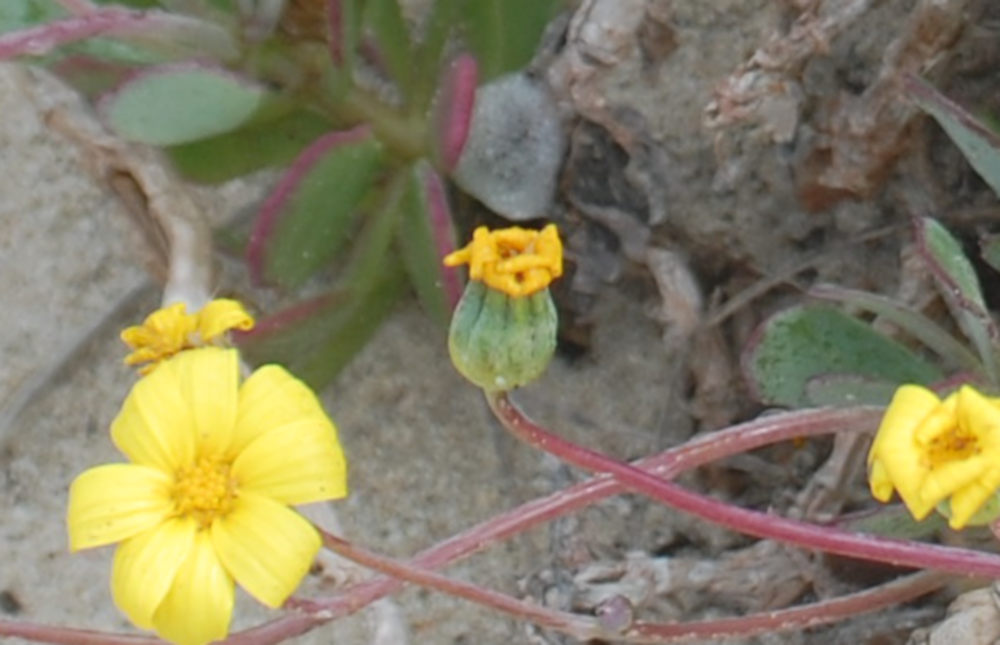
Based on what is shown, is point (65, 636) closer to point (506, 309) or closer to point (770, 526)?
point (506, 309)

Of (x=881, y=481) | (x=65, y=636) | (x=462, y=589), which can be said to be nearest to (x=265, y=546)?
(x=462, y=589)

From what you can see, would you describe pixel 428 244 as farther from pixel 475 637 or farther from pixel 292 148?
pixel 475 637

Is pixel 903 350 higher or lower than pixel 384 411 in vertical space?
higher

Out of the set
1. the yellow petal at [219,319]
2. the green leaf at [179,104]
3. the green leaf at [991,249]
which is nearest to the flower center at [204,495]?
the yellow petal at [219,319]

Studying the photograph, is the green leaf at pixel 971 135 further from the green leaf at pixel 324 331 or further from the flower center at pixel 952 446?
the green leaf at pixel 324 331

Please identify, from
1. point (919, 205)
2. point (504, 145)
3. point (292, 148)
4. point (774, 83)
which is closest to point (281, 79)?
point (292, 148)

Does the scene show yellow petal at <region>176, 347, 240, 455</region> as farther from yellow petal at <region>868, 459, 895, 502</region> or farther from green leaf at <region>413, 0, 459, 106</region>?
green leaf at <region>413, 0, 459, 106</region>
